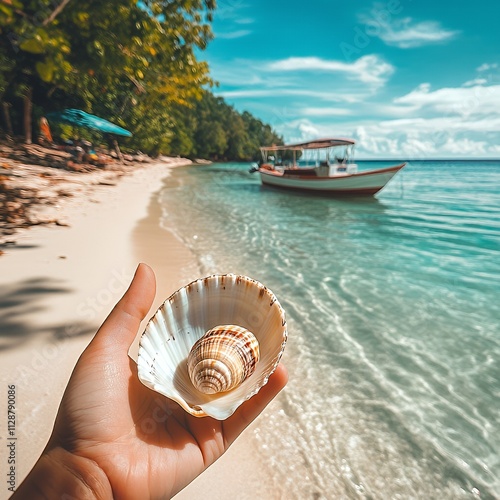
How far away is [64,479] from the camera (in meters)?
1.19

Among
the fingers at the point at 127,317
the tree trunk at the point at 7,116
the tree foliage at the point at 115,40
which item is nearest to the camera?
the fingers at the point at 127,317

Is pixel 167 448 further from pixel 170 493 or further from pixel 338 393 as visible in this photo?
pixel 338 393

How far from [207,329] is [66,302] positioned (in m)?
3.06

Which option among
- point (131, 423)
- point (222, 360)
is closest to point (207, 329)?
point (222, 360)

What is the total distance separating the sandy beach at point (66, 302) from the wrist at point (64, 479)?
1213 millimetres

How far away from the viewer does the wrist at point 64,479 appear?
114cm

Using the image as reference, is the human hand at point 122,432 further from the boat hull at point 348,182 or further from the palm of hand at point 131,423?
the boat hull at point 348,182

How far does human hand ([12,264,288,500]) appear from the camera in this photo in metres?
1.23

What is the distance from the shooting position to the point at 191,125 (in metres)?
79.1

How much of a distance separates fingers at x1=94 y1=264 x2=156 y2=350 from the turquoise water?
Result: 1.73 m

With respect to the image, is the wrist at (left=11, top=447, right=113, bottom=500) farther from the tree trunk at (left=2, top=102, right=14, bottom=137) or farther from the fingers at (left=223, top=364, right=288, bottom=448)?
the tree trunk at (left=2, top=102, right=14, bottom=137)

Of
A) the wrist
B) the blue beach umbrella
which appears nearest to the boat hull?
the blue beach umbrella

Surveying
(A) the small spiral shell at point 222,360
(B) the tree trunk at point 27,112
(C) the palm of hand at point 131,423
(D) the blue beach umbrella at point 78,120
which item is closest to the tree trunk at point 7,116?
(B) the tree trunk at point 27,112

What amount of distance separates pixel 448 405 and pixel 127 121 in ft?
147
